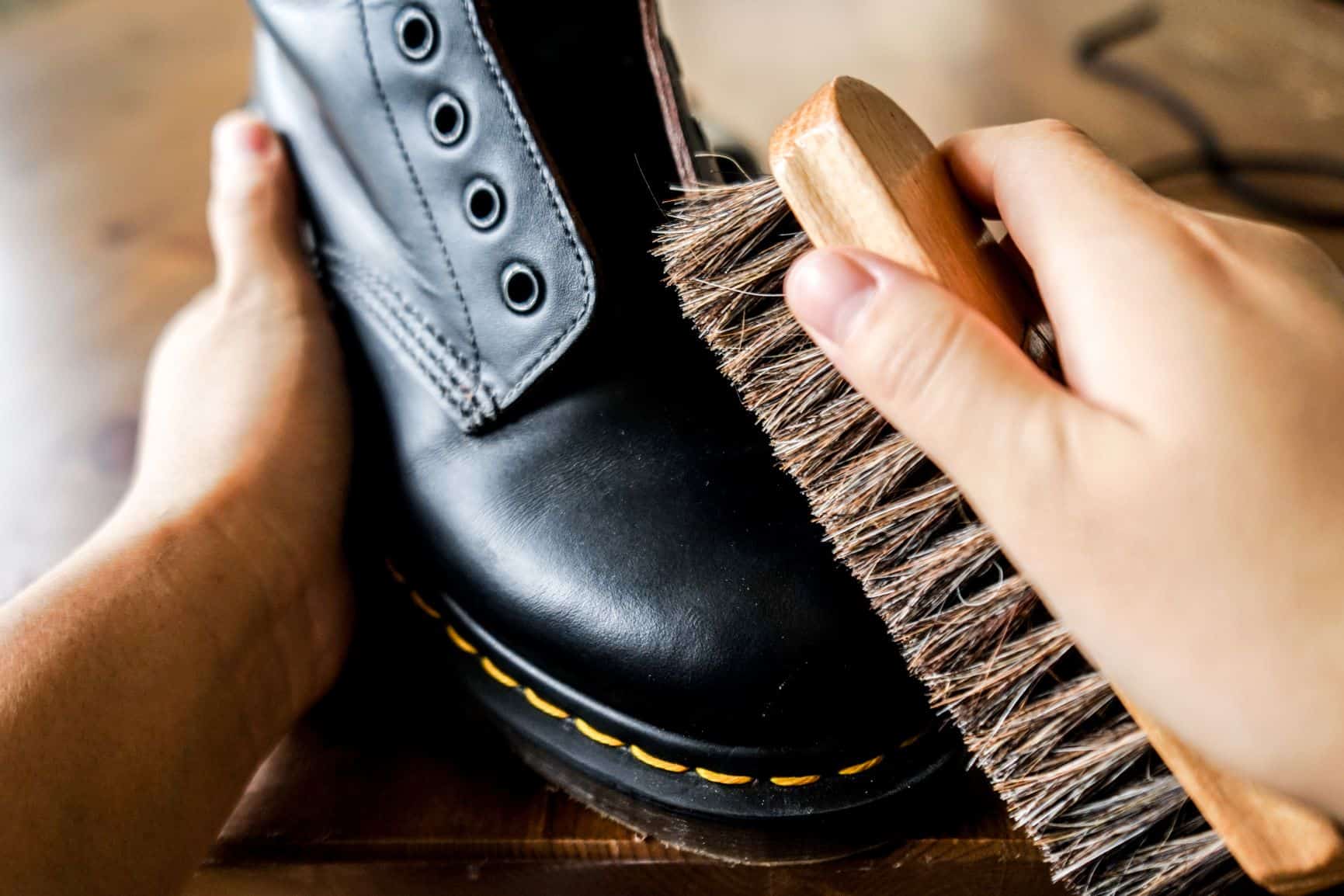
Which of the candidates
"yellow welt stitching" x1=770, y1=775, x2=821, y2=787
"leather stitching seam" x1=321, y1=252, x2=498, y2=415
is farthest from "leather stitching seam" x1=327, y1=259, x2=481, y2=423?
"yellow welt stitching" x1=770, y1=775, x2=821, y2=787

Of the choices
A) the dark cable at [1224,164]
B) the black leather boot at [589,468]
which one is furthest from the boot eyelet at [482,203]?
the dark cable at [1224,164]

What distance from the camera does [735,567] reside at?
427 millimetres

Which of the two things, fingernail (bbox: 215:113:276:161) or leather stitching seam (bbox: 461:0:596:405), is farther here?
fingernail (bbox: 215:113:276:161)

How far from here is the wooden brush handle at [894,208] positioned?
344 mm

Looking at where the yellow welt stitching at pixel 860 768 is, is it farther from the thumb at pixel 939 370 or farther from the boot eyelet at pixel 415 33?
the boot eyelet at pixel 415 33

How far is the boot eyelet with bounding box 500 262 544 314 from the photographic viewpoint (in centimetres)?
48

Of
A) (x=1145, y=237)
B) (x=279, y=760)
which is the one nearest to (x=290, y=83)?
(x=279, y=760)

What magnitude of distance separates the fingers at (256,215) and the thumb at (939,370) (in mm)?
425

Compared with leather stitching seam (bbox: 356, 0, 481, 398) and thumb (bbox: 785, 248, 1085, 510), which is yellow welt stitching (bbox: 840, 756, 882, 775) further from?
leather stitching seam (bbox: 356, 0, 481, 398)

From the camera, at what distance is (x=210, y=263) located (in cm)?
87

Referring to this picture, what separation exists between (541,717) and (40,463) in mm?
466

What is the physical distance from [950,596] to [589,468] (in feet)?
0.55

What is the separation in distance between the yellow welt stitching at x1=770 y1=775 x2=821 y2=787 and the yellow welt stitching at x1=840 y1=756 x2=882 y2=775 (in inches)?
0.4

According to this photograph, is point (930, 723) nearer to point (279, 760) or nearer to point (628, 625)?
point (628, 625)
